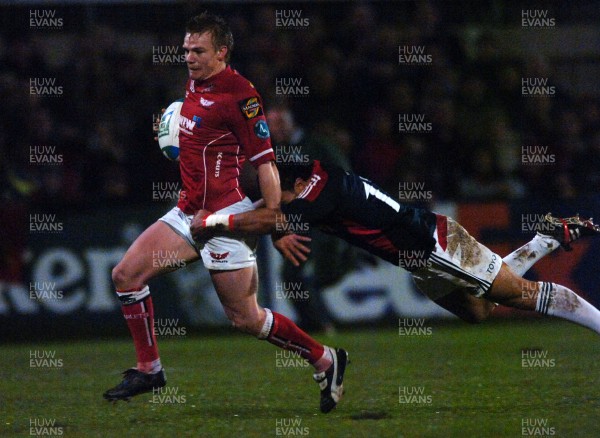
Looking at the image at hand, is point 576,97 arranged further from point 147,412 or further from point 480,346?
point 147,412

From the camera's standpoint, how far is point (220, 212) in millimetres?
7043

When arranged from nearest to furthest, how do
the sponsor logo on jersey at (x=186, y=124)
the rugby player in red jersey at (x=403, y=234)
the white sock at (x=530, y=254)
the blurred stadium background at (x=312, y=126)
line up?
the rugby player in red jersey at (x=403, y=234), the sponsor logo on jersey at (x=186, y=124), the white sock at (x=530, y=254), the blurred stadium background at (x=312, y=126)

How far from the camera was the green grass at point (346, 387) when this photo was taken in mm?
6285

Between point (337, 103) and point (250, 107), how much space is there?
6.07 m

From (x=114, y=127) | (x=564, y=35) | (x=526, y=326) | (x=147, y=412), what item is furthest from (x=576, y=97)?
(x=147, y=412)

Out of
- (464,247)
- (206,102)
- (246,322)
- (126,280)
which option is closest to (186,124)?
(206,102)

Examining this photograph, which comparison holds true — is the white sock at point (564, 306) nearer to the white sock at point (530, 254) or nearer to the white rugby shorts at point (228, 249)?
the white sock at point (530, 254)

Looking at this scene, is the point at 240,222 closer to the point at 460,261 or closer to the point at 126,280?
the point at 126,280

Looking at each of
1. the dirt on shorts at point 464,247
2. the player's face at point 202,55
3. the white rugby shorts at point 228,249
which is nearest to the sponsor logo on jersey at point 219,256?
the white rugby shorts at point 228,249

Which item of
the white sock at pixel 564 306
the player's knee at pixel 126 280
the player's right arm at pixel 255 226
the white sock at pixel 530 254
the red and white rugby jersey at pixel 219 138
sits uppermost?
the red and white rugby jersey at pixel 219 138

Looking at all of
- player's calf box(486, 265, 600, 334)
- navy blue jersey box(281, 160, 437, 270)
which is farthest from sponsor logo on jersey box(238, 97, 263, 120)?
player's calf box(486, 265, 600, 334)

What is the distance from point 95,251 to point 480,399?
18.7 feet

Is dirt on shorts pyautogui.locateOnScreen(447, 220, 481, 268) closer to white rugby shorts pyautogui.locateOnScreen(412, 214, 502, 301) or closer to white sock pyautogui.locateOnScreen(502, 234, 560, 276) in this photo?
white rugby shorts pyautogui.locateOnScreen(412, 214, 502, 301)

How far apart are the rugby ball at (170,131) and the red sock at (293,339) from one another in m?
1.28
